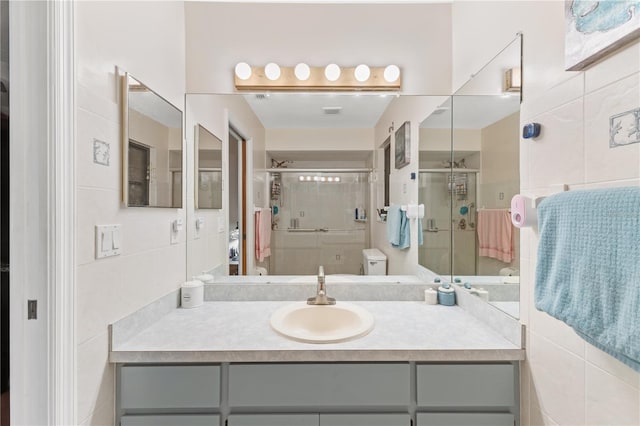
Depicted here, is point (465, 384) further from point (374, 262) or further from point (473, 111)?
point (473, 111)

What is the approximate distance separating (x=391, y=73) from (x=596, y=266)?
1376 millimetres

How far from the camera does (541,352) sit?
1.01 meters

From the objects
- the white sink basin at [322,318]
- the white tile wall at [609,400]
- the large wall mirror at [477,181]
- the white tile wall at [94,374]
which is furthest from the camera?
the white sink basin at [322,318]

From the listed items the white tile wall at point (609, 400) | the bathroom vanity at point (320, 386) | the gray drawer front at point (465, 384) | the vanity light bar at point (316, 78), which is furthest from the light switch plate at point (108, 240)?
the white tile wall at point (609, 400)

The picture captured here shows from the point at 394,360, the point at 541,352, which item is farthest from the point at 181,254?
the point at 541,352

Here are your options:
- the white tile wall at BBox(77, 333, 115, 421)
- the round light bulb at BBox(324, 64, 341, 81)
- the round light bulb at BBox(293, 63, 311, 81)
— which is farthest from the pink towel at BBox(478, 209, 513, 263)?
the white tile wall at BBox(77, 333, 115, 421)

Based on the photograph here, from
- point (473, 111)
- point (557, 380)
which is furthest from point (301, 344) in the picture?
point (473, 111)

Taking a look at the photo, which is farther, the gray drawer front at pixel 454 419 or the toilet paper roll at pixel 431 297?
the toilet paper roll at pixel 431 297

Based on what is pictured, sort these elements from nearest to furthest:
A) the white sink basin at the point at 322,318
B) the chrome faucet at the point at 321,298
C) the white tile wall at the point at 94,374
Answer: the white tile wall at the point at 94,374
the white sink basin at the point at 322,318
the chrome faucet at the point at 321,298

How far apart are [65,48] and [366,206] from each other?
1.36m

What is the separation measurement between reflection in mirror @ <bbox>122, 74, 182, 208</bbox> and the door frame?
25cm

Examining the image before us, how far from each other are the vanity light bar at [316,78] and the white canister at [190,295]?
1074mm

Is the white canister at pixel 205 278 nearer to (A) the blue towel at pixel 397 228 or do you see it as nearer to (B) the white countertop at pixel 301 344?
(B) the white countertop at pixel 301 344

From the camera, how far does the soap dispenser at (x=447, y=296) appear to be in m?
1.58
